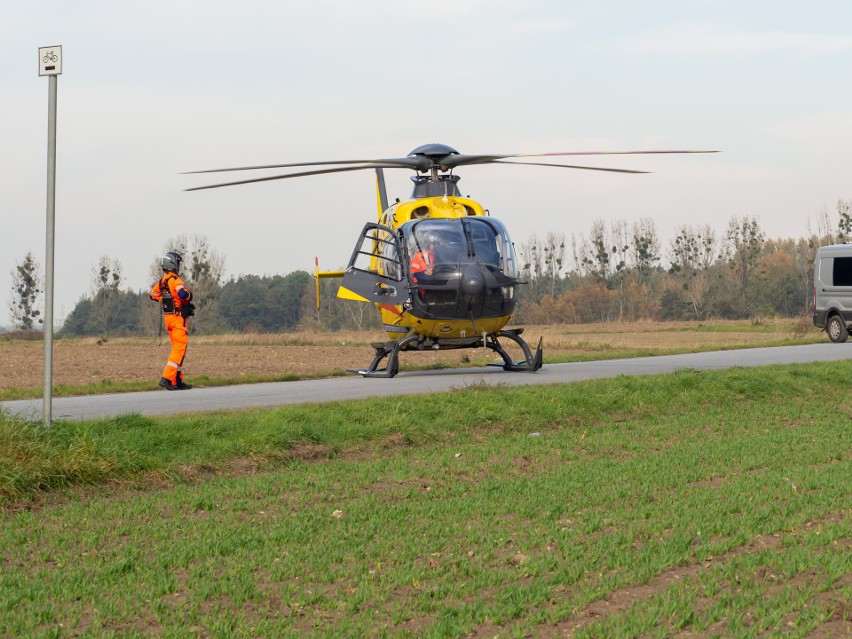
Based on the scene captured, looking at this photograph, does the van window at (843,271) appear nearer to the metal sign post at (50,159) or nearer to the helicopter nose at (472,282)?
the helicopter nose at (472,282)

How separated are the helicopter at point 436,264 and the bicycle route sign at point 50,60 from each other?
8.01m

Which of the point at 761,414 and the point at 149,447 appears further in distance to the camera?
the point at 761,414

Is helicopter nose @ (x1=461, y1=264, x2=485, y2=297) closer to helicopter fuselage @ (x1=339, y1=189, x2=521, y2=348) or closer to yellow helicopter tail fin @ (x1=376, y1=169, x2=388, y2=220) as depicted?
helicopter fuselage @ (x1=339, y1=189, x2=521, y2=348)

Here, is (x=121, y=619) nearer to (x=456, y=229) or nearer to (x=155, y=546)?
(x=155, y=546)

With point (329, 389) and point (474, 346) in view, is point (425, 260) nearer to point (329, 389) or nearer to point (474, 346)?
point (474, 346)

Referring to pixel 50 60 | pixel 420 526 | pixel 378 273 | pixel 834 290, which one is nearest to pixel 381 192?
pixel 378 273

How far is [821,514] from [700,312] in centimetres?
8360

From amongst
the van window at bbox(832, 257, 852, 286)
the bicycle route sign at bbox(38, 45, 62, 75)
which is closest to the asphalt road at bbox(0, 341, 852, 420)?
the bicycle route sign at bbox(38, 45, 62, 75)

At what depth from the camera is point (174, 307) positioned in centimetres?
1627

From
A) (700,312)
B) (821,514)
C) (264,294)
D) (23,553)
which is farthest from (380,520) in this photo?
(264,294)

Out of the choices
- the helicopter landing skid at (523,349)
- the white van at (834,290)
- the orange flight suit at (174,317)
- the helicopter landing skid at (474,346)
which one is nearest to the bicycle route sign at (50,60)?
the orange flight suit at (174,317)

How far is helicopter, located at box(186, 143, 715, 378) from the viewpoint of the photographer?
18.3 m

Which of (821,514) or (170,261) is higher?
(170,261)

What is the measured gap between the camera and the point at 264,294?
11125 centimetres
